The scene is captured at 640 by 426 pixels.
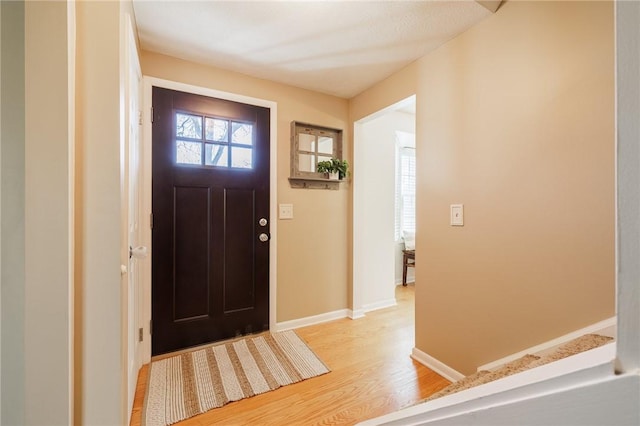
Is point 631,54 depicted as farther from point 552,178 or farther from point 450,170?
point 450,170

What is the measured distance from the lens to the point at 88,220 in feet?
3.17

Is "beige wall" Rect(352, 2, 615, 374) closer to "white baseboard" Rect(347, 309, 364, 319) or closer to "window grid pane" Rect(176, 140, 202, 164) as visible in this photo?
"white baseboard" Rect(347, 309, 364, 319)

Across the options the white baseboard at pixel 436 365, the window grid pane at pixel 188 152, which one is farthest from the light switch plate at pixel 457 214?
the window grid pane at pixel 188 152

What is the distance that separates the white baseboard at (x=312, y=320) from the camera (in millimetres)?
2488

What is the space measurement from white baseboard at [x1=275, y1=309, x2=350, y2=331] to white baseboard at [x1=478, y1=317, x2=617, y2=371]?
1386 mm

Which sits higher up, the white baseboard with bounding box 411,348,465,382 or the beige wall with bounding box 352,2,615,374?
the beige wall with bounding box 352,2,615,374

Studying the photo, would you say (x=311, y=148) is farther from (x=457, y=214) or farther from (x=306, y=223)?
(x=457, y=214)

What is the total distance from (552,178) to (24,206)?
2121mm

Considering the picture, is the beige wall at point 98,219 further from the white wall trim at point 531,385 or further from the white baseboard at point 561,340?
the white baseboard at point 561,340

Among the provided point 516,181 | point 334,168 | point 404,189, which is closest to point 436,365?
point 516,181

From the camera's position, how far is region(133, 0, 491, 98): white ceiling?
61.5 inches

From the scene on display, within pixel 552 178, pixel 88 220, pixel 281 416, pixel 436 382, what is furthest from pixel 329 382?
pixel 552 178

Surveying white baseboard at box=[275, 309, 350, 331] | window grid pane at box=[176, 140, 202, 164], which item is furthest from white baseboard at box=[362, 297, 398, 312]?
window grid pane at box=[176, 140, 202, 164]

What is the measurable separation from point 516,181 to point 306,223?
167 centimetres
